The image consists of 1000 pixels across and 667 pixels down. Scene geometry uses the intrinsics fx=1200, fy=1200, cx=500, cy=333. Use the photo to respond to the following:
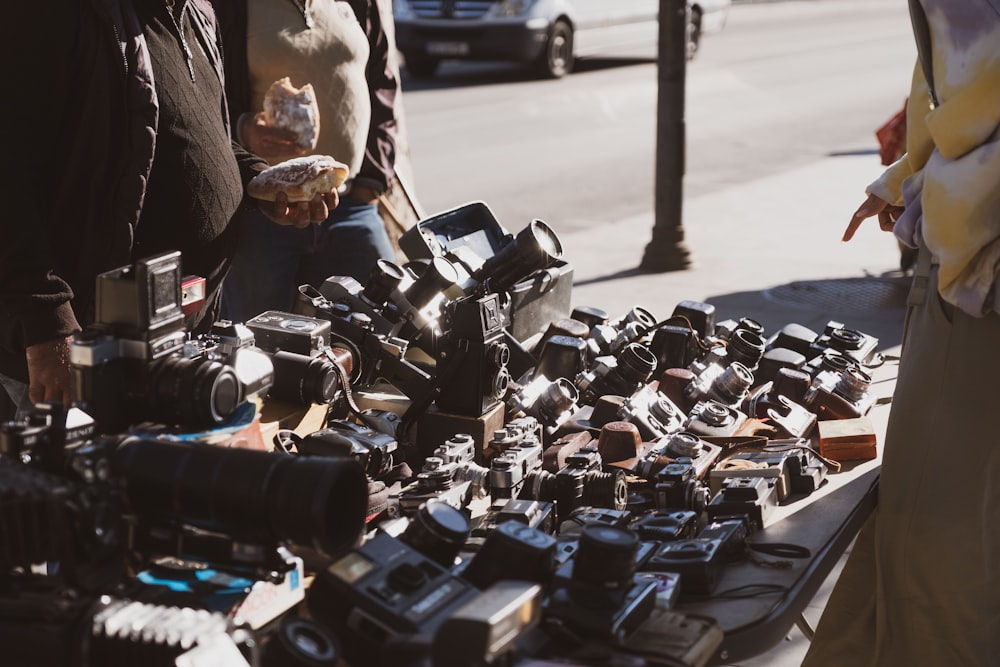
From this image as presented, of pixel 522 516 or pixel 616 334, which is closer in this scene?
pixel 522 516

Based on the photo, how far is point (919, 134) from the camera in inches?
99.7

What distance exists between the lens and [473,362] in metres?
2.70

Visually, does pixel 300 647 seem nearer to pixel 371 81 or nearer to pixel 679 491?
pixel 679 491

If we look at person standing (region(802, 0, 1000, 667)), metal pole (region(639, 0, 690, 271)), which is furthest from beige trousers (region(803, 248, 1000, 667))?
metal pole (region(639, 0, 690, 271))

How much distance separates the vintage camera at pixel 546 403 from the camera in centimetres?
284

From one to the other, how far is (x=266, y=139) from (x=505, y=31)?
11.4 m

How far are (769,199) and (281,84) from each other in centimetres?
725

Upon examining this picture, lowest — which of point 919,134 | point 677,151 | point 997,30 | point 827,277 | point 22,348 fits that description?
point 827,277

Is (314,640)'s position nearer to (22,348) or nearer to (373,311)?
(22,348)

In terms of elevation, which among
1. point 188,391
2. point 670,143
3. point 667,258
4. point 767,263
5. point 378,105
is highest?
point 378,105

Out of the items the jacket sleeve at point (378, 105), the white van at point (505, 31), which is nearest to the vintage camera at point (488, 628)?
the jacket sleeve at point (378, 105)

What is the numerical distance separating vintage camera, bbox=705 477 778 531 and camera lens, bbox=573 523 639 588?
2.02ft

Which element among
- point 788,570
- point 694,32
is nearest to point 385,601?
point 788,570

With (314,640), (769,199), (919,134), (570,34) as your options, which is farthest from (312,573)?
(570,34)
